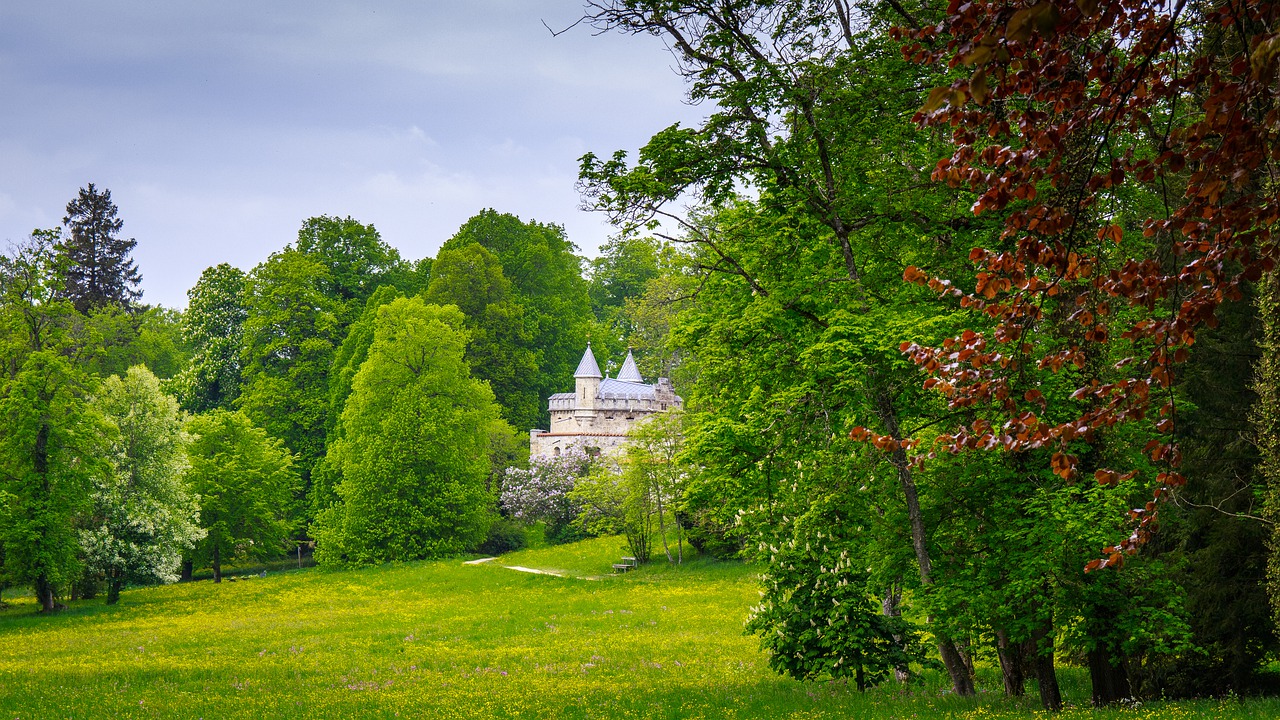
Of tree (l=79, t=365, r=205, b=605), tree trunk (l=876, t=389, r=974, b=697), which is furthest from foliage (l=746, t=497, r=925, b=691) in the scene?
tree (l=79, t=365, r=205, b=605)

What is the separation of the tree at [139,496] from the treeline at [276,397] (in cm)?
8

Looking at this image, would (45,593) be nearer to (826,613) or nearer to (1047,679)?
(826,613)

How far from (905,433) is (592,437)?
42.3 metres

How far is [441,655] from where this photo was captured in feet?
70.8

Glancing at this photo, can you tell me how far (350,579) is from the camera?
3997 centimetres

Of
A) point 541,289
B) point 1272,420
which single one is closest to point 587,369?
point 541,289

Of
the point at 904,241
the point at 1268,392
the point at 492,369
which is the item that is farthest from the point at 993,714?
the point at 492,369

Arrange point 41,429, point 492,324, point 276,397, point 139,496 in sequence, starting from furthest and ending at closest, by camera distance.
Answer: point 492,324
point 276,397
point 139,496
point 41,429

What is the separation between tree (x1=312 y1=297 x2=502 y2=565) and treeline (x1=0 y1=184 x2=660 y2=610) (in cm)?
10

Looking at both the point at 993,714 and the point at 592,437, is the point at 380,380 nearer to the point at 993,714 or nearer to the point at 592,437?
the point at 592,437

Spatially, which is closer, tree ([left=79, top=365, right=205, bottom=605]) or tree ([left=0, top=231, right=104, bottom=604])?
tree ([left=0, top=231, right=104, bottom=604])

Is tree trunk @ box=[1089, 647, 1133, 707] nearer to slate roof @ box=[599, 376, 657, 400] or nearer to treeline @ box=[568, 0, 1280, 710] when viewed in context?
treeline @ box=[568, 0, 1280, 710]

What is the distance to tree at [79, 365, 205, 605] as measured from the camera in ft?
117

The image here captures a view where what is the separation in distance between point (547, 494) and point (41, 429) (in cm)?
2334
